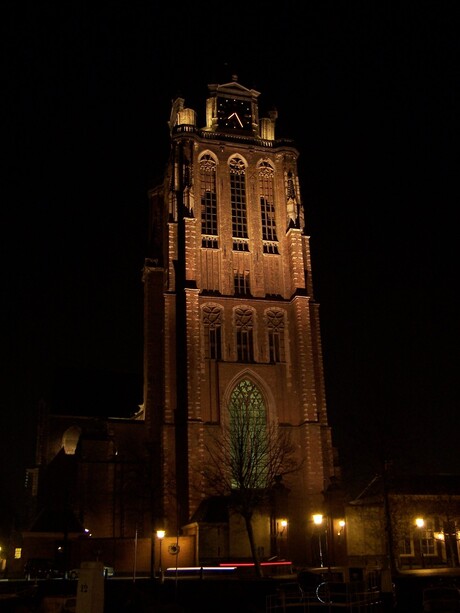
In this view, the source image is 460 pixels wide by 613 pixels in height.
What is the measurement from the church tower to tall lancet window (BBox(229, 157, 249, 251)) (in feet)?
0.32

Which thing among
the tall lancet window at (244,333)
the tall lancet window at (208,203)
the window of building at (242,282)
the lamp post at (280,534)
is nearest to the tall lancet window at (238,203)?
the tall lancet window at (208,203)

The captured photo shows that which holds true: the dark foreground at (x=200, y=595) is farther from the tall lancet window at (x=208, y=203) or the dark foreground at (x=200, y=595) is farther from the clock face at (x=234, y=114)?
the clock face at (x=234, y=114)

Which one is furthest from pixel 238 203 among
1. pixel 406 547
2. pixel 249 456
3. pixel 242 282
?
pixel 406 547

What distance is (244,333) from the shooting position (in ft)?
192

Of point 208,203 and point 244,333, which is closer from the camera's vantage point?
point 244,333

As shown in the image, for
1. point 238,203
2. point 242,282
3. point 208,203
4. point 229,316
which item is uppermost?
point 238,203

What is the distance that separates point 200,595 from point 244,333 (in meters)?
33.1

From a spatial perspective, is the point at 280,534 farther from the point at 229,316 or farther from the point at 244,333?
the point at 229,316

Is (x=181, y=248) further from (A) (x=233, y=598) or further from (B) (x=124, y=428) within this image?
(A) (x=233, y=598)

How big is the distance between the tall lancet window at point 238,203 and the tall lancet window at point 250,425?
12933 mm

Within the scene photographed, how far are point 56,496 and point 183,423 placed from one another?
17.2 metres

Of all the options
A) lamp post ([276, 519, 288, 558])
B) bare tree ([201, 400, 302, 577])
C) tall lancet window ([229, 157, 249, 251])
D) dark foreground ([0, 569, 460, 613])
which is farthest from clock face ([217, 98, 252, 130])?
dark foreground ([0, 569, 460, 613])

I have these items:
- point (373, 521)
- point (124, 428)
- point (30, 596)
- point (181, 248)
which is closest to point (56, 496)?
point (124, 428)

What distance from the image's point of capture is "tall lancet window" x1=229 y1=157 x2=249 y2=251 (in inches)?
2424
